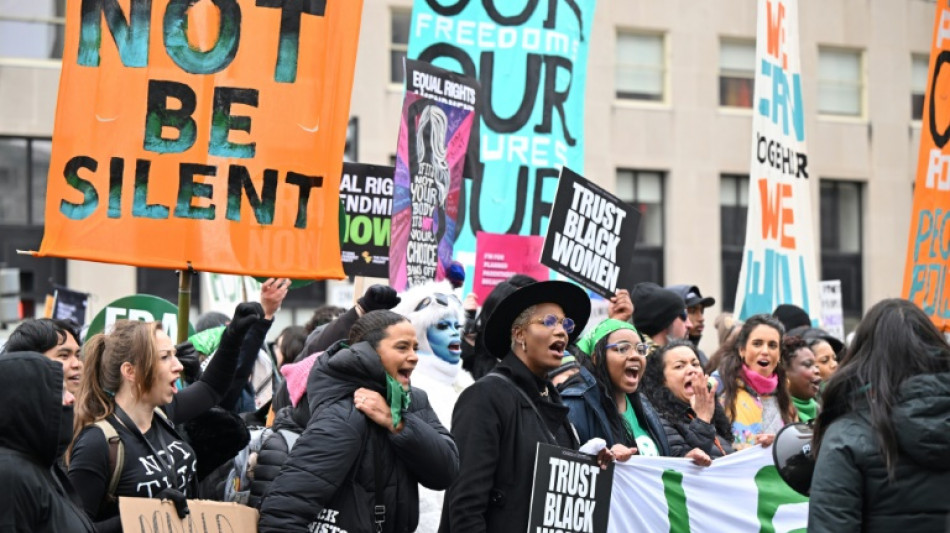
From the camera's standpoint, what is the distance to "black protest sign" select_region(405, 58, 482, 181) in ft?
33.1

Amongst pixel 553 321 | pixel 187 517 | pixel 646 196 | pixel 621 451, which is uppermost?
pixel 646 196

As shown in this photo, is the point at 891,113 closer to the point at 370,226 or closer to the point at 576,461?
the point at 370,226

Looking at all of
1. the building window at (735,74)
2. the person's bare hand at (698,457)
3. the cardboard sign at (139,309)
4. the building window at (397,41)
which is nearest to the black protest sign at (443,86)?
the cardboard sign at (139,309)

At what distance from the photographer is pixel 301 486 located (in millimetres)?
5750

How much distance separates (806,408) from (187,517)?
487cm

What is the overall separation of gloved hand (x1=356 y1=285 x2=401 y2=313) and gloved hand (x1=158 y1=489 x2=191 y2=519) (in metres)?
1.57

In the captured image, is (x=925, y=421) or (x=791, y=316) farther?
(x=791, y=316)

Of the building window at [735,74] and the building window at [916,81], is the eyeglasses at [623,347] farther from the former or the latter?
the building window at [916,81]

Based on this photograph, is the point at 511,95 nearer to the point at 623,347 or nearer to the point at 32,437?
the point at 623,347

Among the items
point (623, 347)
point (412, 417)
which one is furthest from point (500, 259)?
point (412, 417)

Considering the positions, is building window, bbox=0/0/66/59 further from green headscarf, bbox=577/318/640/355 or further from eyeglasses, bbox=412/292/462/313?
green headscarf, bbox=577/318/640/355

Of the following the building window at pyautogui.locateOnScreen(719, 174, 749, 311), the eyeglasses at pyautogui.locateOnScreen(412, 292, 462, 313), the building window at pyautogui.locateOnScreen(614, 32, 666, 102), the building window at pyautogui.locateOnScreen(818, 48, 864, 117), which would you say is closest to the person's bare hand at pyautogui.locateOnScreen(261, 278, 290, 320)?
the eyeglasses at pyautogui.locateOnScreen(412, 292, 462, 313)

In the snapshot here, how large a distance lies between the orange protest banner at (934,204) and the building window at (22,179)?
794 inches

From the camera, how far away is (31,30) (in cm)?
2797
